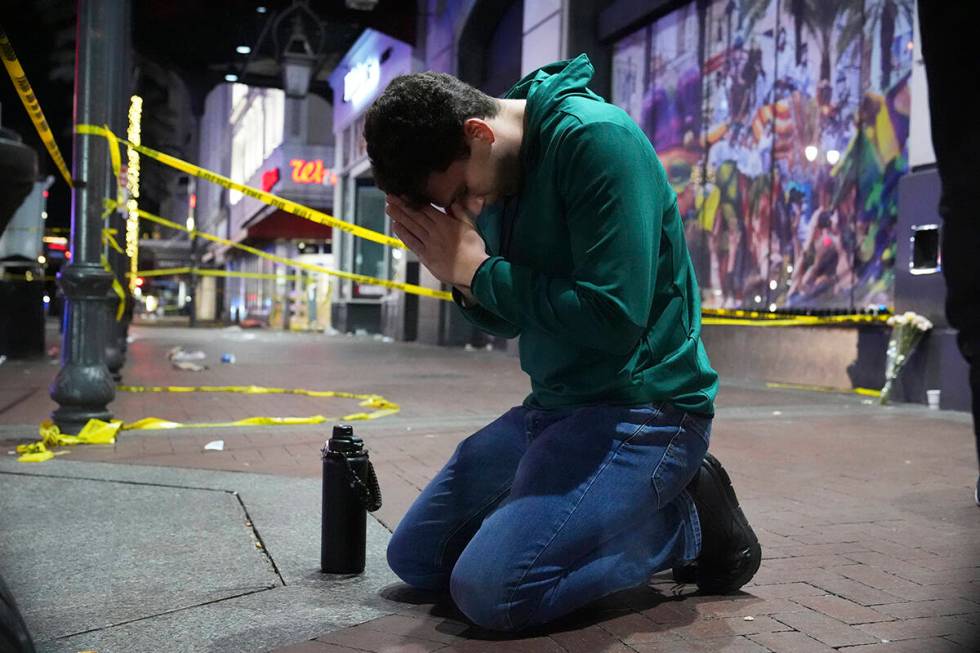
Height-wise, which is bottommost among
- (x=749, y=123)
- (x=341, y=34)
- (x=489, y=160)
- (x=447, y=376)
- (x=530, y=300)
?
(x=447, y=376)

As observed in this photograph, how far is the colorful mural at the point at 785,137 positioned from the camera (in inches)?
384

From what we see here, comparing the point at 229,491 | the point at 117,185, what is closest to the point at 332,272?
the point at 117,185

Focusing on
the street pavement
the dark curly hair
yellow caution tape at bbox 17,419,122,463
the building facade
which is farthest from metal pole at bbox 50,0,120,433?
the building facade

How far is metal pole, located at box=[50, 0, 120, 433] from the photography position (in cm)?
575

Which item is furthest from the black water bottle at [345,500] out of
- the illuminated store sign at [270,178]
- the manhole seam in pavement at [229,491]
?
the illuminated store sign at [270,178]

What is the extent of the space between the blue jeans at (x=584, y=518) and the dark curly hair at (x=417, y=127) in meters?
0.80

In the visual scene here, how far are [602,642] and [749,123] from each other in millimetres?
10145

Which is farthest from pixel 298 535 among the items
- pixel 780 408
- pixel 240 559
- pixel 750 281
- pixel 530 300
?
pixel 750 281

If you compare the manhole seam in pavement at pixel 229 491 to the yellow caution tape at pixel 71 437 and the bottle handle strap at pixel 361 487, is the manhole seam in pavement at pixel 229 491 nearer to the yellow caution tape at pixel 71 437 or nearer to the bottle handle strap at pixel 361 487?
the bottle handle strap at pixel 361 487

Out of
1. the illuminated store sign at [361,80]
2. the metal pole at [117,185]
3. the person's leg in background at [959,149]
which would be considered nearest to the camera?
the person's leg in background at [959,149]

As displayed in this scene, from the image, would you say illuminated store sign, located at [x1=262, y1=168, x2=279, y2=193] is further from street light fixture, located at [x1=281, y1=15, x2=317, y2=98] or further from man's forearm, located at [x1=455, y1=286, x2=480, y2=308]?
man's forearm, located at [x1=455, y1=286, x2=480, y2=308]

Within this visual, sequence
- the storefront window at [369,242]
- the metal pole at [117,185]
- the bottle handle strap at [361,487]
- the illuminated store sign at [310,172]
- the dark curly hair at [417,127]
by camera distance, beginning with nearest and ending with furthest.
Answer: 1. the dark curly hair at [417,127]
2. the bottle handle strap at [361,487]
3. the metal pole at [117,185]
4. the storefront window at [369,242]
5. the illuminated store sign at [310,172]

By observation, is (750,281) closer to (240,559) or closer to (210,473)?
(210,473)

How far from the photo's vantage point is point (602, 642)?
2.52 meters
